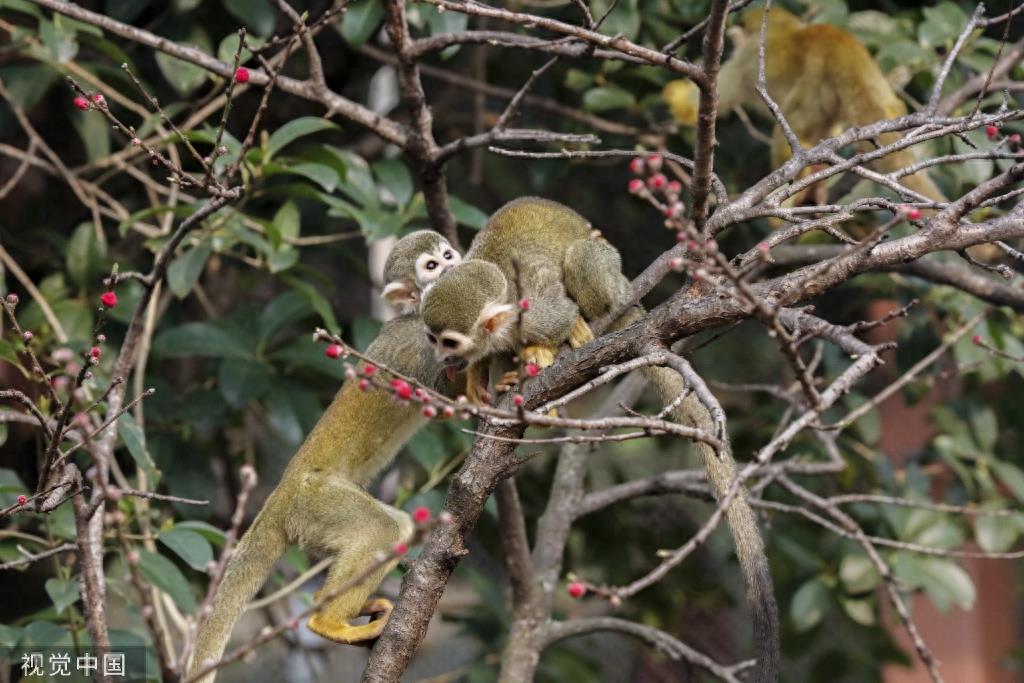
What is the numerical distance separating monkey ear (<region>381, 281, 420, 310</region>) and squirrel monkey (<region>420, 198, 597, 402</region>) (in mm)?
208

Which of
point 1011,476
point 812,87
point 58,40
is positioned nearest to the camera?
point 58,40

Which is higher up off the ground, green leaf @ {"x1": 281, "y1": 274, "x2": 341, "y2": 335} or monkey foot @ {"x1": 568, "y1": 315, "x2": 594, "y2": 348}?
green leaf @ {"x1": 281, "y1": 274, "x2": 341, "y2": 335}

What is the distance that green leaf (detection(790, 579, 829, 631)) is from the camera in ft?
13.4

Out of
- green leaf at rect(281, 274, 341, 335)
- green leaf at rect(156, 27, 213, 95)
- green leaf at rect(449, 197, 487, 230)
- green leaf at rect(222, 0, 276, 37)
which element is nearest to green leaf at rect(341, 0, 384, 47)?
green leaf at rect(222, 0, 276, 37)

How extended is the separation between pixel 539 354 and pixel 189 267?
3.61ft

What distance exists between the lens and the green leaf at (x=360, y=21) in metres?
3.45

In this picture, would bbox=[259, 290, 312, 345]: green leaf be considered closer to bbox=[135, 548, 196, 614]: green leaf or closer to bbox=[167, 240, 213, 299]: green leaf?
bbox=[167, 240, 213, 299]: green leaf

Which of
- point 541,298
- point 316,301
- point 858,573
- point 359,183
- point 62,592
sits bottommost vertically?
point 62,592

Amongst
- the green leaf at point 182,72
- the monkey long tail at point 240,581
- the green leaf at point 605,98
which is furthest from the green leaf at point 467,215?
the monkey long tail at point 240,581

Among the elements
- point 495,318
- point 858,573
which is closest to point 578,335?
point 495,318

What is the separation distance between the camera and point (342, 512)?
2.89 metres

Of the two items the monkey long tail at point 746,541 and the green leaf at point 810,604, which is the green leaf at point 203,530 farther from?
the green leaf at point 810,604

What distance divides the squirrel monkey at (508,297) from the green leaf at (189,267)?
77cm

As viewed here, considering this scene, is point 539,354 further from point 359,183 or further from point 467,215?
point 359,183
